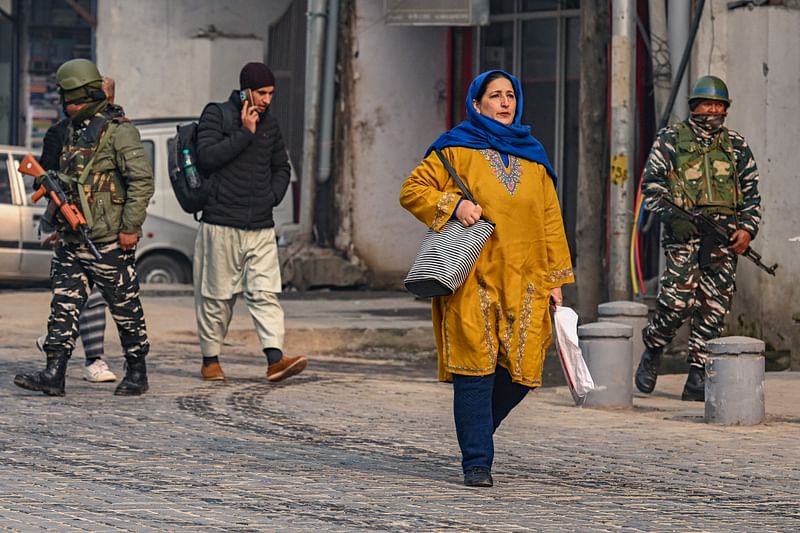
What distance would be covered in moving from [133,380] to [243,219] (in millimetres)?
1178

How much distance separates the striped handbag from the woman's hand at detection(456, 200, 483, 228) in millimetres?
39

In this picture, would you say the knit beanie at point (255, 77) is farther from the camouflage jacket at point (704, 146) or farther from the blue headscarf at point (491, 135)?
the blue headscarf at point (491, 135)

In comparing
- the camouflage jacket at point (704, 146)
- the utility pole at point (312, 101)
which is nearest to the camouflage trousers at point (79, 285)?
the camouflage jacket at point (704, 146)

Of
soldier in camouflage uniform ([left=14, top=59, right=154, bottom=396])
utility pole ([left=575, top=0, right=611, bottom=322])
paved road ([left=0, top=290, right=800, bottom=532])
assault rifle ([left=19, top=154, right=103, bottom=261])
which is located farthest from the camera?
utility pole ([left=575, top=0, right=611, bottom=322])

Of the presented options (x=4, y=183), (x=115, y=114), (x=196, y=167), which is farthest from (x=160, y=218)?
(x=115, y=114)

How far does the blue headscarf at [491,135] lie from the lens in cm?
704

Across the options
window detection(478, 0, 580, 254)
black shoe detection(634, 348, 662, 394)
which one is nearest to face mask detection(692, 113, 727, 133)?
black shoe detection(634, 348, 662, 394)

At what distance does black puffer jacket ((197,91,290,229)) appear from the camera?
10.2 meters

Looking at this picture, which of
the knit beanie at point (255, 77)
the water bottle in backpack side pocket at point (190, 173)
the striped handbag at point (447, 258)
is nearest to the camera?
the striped handbag at point (447, 258)

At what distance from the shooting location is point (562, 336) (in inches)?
277

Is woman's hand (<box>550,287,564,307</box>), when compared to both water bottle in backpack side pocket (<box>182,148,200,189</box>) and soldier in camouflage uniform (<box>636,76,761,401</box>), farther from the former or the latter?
water bottle in backpack side pocket (<box>182,148,200,189</box>)

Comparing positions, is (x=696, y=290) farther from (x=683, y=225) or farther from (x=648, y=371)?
(x=648, y=371)

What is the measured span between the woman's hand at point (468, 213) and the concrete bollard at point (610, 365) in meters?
3.12

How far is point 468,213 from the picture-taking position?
6.84 m
